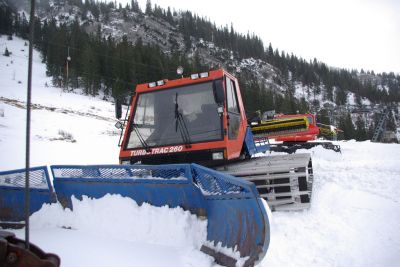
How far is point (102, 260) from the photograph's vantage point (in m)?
3.18

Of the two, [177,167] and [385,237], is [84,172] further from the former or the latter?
[385,237]

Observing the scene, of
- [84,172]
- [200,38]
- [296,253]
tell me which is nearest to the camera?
[296,253]

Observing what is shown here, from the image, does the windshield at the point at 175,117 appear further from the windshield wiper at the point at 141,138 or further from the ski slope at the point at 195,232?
the ski slope at the point at 195,232

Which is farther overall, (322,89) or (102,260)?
(322,89)

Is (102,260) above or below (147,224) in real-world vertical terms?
below

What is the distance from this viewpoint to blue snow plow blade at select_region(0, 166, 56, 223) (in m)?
4.34

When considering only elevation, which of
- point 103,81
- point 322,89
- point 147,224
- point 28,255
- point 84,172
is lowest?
point 147,224

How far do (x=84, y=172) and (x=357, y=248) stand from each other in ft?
11.0

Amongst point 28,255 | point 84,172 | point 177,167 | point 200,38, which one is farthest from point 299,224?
point 200,38

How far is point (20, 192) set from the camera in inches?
177

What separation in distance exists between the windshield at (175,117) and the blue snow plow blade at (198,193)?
1642mm

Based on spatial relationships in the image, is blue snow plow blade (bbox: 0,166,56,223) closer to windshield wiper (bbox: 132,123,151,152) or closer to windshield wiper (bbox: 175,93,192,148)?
windshield wiper (bbox: 132,123,151,152)

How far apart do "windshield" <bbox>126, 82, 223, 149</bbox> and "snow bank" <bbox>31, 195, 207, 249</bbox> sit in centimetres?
188

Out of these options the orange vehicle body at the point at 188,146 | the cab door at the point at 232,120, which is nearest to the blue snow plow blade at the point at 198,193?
the orange vehicle body at the point at 188,146
